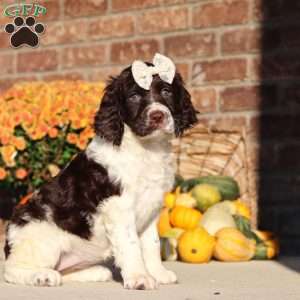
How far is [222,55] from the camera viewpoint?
23.4 feet

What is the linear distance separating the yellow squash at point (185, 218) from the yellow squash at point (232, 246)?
383 millimetres

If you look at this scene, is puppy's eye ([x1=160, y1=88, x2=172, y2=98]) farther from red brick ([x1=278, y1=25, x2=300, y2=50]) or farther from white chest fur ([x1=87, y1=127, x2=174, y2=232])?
red brick ([x1=278, y1=25, x2=300, y2=50])

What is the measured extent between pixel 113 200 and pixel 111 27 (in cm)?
348

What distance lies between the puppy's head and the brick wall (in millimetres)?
2163

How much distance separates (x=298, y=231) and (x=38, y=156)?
2309 millimetres

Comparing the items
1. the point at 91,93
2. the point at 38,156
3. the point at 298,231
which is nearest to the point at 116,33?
the point at 91,93

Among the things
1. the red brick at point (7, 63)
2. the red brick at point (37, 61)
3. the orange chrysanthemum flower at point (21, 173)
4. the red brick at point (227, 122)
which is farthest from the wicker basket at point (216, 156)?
the red brick at point (7, 63)

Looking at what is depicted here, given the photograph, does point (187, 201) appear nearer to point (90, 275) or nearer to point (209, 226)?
point (209, 226)

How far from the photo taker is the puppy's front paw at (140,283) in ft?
14.5

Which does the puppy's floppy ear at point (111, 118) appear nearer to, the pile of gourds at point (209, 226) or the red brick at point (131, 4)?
the pile of gourds at point (209, 226)

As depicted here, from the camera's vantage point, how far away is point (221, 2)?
7.12 m

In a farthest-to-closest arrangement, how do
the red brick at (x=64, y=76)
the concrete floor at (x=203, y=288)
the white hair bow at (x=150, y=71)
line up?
1. the red brick at (x=64, y=76)
2. the white hair bow at (x=150, y=71)
3. the concrete floor at (x=203, y=288)

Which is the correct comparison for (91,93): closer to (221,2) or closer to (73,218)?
(221,2)

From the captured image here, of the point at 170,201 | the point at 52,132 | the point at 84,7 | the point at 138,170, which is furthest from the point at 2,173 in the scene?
the point at 138,170
